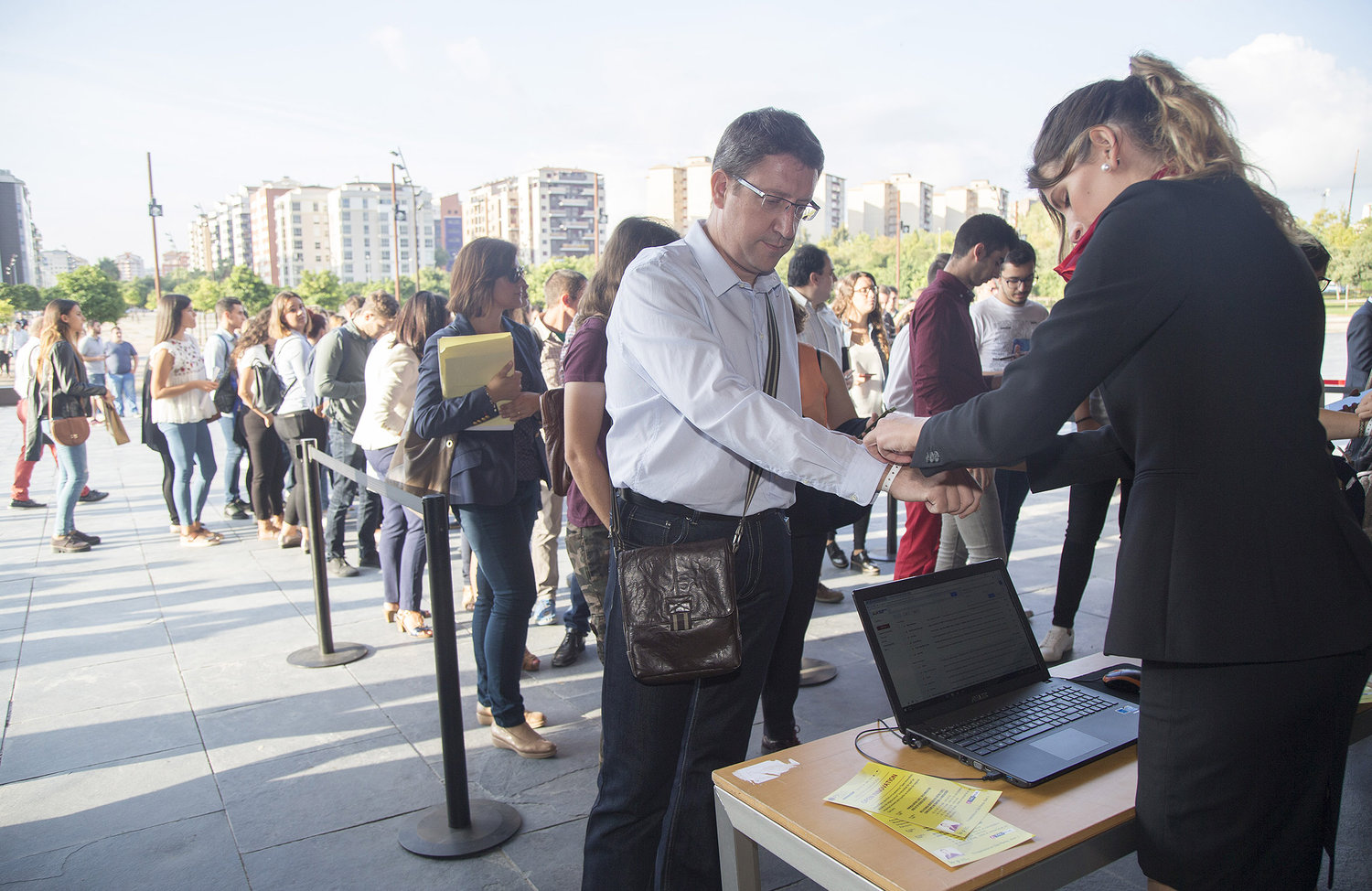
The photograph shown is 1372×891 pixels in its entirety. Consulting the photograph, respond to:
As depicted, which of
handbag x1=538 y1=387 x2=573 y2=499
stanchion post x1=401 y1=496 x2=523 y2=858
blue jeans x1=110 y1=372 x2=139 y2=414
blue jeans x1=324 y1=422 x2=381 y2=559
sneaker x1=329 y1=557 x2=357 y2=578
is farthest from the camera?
blue jeans x1=110 y1=372 x2=139 y2=414

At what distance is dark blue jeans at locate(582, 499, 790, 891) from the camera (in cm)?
185

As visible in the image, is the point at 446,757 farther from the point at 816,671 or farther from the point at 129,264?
the point at 129,264

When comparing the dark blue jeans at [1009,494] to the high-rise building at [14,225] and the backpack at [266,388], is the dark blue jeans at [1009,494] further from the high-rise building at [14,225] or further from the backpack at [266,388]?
the high-rise building at [14,225]

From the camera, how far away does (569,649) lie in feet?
14.0

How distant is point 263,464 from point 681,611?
6.30 metres

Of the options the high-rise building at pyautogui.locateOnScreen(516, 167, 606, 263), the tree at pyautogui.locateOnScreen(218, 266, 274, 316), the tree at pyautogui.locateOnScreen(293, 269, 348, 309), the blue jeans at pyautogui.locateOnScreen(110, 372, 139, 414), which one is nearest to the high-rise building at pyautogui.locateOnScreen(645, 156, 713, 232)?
the high-rise building at pyautogui.locateOnScreen(516, 167, 606, 263)

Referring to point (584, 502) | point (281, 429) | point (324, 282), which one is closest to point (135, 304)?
point (324, 282)

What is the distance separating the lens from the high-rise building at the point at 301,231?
423 ft

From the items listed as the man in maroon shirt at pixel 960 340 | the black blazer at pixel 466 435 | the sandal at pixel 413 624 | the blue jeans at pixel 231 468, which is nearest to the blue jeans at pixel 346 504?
the sandal at pixel 413 624

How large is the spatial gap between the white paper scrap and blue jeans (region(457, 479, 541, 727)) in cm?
175

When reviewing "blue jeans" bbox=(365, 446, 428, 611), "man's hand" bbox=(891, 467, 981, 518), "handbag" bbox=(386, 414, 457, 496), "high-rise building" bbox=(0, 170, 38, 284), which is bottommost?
"blue jeans" bbox=(365, 446, 428, 611)

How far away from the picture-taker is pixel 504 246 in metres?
3.39

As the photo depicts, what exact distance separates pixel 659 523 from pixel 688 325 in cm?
41

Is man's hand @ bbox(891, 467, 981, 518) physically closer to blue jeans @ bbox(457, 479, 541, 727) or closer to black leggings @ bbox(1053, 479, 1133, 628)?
blue jeans @ bbox(457, 479, 541, 727)
